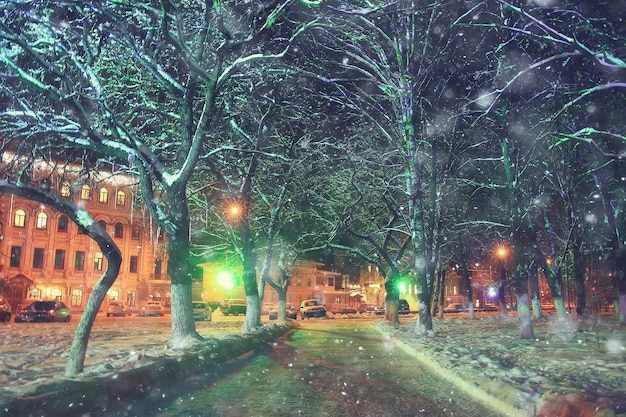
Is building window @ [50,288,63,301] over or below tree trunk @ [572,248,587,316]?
below

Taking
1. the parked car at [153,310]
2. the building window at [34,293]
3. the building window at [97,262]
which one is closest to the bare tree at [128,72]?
the parked car at [153,310]

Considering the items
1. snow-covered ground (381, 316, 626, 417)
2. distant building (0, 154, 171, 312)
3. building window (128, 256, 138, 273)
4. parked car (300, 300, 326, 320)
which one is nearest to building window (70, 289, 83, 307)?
distant building (0, 154, 171, 312)

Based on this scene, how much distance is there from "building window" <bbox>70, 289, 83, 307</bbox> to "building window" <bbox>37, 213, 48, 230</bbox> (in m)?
7.49

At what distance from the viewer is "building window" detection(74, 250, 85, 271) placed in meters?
53.8

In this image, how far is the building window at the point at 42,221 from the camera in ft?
170

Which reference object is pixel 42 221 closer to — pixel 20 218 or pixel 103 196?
pixel 20 218

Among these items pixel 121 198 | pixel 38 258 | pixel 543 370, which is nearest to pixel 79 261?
pixel 38 258

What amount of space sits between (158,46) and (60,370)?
8.12 m

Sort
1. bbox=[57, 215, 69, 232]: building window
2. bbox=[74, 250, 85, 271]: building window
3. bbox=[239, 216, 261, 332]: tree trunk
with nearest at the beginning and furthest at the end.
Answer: bbox=[239, 216, 261, 332]: tree trunk
bbox=[57, 215, 69, 232]: building window
bbox=[74, 250, 85, 271]: building window

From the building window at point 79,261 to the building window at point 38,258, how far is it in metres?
3.35

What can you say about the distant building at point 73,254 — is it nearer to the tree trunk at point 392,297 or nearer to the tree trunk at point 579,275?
the tree trunk at point 392,297

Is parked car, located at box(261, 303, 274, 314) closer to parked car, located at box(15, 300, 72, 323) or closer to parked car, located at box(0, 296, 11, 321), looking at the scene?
parked car, located at box(15, 300, 72, 323)

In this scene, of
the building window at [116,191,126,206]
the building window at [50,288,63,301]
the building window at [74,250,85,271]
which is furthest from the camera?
the building window at [116,191,126,206]

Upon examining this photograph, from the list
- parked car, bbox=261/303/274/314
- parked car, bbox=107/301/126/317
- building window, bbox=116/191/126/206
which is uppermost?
building window, bbox=116/191/126/206
